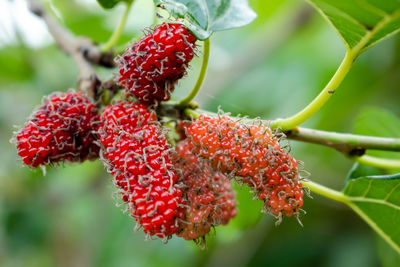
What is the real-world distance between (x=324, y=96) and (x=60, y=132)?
0.62 meters

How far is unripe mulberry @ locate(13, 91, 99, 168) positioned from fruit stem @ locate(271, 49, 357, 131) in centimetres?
46

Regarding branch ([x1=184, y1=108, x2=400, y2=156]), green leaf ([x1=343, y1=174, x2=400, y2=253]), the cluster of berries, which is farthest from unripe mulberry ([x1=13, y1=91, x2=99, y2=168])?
green leaf ([x1=343, y1=174, x2=400, y2=253])

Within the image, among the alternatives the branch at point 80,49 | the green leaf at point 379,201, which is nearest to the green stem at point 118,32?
the branch at point 80,49

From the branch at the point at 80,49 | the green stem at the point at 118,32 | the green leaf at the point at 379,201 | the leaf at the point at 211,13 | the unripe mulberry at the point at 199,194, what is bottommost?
the green leaf at the point at 379,201

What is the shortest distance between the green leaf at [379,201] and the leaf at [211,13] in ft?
1.79

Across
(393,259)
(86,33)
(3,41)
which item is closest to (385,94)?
(393,259)

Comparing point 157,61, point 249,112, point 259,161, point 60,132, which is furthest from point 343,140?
point 249,112

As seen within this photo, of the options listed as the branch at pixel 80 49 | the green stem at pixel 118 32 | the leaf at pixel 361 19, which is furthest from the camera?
the green stem at pixel 118 32

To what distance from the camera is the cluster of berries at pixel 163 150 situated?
79cm

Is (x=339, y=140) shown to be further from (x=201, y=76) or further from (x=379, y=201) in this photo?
(x=201, y=76)

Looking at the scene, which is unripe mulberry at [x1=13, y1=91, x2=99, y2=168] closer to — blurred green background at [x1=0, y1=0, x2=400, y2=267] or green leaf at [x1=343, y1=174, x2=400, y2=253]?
green leaf at [x1=343, y1=174, x2=400, y2=253]

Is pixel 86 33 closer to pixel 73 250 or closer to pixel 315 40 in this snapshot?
pixel 73 250

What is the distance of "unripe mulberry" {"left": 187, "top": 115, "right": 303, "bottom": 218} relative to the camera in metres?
0.83

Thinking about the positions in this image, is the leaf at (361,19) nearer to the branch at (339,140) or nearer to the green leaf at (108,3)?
the branch at (339,140)
